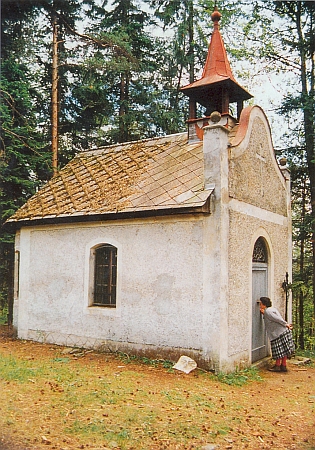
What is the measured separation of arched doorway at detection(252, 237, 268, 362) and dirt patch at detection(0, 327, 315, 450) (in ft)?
3.05

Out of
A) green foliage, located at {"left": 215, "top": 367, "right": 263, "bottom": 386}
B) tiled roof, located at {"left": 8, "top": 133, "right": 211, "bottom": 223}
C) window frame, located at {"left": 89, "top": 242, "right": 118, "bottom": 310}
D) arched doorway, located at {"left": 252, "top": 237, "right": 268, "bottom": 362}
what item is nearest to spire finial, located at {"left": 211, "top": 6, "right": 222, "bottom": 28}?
tiled roof, located at {"left": 8, "top": 133, "right": 211, "bottom": 223}

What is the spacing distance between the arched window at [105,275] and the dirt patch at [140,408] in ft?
4.52

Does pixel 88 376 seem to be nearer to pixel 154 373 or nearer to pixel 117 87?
pixel 154 373

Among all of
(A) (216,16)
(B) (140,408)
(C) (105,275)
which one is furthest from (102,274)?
(A) (216,16)

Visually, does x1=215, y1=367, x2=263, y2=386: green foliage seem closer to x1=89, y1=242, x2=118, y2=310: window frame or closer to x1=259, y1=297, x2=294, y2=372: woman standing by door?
x1=259, y1=297, x2=294, y2=372: woman standing by door

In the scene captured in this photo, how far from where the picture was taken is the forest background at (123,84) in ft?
42.7

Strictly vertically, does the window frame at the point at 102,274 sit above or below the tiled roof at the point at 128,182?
below

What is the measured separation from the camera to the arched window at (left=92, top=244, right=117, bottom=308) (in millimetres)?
9367

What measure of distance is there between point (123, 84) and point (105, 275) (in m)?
11.1

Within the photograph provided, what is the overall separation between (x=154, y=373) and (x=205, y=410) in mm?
1862

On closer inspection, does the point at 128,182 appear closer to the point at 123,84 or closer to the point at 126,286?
the point at 126,286

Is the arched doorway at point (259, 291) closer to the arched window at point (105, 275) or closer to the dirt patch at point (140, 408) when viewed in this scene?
the dirt patch at point (140, 408)

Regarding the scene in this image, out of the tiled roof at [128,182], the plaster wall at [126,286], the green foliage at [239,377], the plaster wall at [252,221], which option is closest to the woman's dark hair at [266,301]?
the plaster wall at [252,221]

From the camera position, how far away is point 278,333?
28.9ft
